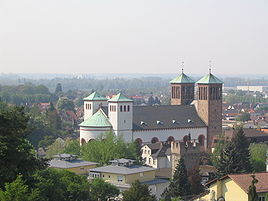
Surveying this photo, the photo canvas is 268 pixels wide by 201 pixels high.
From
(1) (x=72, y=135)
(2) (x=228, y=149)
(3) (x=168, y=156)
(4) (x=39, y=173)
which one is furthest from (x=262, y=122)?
(4) (x=39, y=173)

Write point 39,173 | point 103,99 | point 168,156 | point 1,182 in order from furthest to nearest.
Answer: point 103,99 < point 168,156 < point 39,173 < point 1,182

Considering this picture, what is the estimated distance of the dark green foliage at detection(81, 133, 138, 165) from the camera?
223 ft

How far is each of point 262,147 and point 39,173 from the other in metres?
38.0

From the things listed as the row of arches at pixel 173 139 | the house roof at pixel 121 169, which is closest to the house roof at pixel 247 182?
the house roof at pixel 121 169

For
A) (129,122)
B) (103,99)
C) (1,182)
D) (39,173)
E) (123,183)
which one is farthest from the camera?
(103,99)

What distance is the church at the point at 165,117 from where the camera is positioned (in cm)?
7850

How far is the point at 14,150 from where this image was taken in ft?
120

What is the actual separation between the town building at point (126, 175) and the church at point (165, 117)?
53.7 ft

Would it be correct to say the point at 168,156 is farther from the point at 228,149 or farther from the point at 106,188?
the point at 106,188

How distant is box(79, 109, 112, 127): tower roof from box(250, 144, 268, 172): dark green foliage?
1591cm

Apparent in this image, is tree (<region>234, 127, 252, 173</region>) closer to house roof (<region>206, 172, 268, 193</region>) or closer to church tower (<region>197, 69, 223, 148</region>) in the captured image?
church tower (<region>197, 69, 223, 148</region>)

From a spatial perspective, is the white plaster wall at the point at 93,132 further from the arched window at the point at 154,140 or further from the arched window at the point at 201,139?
the arched window at the point at 201,139

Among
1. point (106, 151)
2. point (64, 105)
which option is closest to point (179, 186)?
point (106, 151)

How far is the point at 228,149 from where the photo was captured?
204ft
